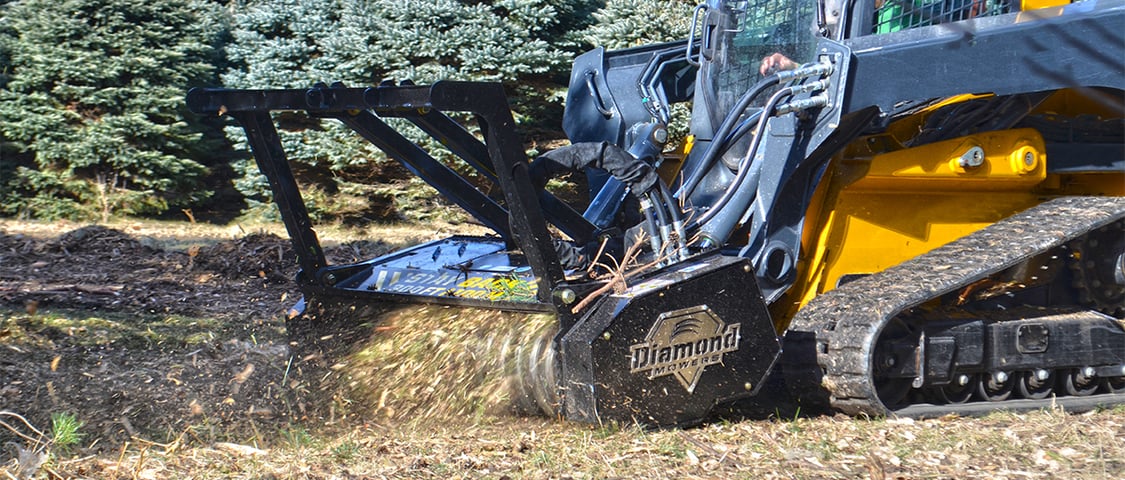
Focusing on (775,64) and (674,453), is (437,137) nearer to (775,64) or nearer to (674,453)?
(674,453)

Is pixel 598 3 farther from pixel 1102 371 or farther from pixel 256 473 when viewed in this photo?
pixel 256 473

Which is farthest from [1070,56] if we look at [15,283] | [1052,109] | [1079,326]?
[15,283]

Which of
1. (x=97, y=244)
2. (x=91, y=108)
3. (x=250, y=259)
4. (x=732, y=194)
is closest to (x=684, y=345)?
(x=732, y=194)

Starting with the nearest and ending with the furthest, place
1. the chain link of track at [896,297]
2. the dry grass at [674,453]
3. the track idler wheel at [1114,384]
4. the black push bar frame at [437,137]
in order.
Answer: the dry grass at [674,453] → the black push bar frame at [437,137] → the chain link of track at [896,297] → the track idler wheel at [1114,384]

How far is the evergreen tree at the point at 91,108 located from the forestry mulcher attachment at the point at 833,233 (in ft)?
26.8

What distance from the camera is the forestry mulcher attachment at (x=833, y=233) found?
13.3 feet

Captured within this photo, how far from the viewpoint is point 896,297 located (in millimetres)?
4266

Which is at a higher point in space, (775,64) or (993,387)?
(775,64)

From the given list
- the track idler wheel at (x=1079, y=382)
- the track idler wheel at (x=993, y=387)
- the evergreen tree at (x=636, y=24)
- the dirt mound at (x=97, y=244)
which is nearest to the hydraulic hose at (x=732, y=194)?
the track idler wheel at (x=993, y=387)

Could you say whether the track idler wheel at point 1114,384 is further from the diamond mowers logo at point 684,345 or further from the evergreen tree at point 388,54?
the evergreen tree at point 388,54

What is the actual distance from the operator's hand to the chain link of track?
115 centimetres

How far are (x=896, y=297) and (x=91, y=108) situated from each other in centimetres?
1076

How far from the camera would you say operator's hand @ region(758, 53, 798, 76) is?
207 inches

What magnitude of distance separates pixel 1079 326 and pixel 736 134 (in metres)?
1.65
